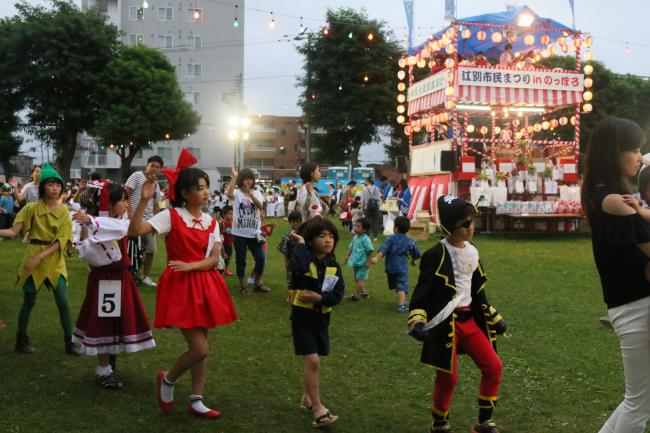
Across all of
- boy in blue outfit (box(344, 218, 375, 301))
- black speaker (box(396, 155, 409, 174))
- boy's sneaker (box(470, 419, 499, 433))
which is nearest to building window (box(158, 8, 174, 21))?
black speaker (box(396, 155, 409, 174))

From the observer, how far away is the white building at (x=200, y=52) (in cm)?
5594

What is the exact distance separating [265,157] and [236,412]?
79.9 meters

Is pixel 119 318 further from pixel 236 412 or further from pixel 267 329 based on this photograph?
pixel 267 329

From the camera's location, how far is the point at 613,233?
319 centimetres

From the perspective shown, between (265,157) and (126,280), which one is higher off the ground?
(265,157)

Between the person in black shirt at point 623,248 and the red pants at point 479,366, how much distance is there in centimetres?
92

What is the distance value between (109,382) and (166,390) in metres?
0.79

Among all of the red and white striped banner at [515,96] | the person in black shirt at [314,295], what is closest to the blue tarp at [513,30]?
the red and white striped banner at [515,96]

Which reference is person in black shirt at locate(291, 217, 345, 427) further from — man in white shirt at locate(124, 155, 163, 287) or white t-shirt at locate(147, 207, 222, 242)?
man in white shirt at locate(124, 155, 163, 287)

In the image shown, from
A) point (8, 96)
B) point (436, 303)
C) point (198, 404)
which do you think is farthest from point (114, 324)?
point (8, 96)

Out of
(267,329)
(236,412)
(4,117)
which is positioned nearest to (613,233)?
(236,412)

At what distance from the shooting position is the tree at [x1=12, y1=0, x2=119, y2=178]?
37312 mm

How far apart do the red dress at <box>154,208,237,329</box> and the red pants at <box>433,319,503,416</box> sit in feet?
4.90

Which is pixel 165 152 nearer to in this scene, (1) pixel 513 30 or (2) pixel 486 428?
(1) pixel 513 30
